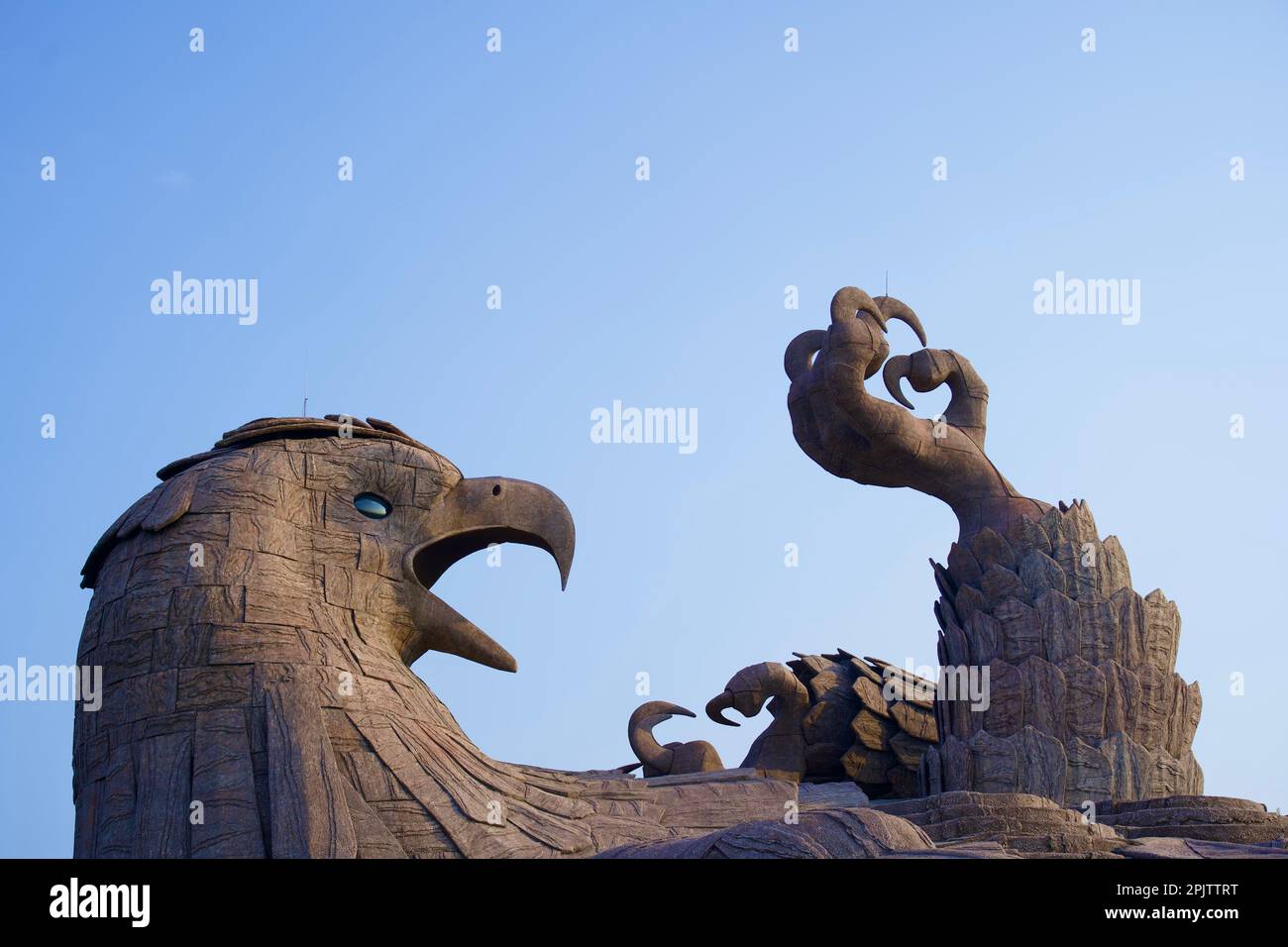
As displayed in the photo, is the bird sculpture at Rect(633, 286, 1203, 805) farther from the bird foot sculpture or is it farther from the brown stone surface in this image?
the brown stone surface

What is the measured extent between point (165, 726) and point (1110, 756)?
5.76 m

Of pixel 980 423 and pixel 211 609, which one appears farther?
pixel 980 423

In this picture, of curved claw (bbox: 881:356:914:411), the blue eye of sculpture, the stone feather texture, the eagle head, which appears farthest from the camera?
curved claw (bbox: 881:356:914:411)

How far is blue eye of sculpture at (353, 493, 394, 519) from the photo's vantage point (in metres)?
11.2

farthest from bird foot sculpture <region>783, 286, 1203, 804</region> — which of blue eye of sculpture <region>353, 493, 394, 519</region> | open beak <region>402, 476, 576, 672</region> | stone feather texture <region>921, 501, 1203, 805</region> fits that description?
blue eye of sculpture <region>353, 493, 394, 519</region>

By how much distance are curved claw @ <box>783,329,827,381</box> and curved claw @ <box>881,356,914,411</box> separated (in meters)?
0.60

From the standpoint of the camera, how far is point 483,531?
1148 centimetres

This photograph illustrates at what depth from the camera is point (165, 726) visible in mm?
10117

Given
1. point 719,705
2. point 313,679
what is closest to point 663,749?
point 719,705

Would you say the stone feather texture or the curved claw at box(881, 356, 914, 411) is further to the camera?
the curved claw at box(881, 356, 914, 411)

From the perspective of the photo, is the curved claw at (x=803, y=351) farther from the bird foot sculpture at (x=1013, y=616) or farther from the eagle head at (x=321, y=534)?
the eagle head at (x=321, y=534)
